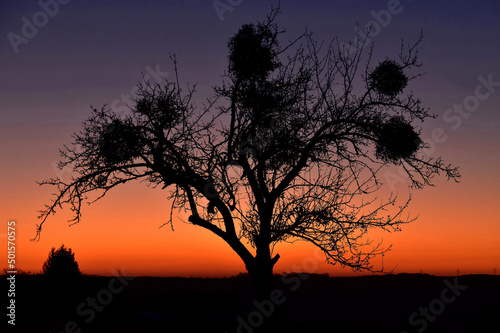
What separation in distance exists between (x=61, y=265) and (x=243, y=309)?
231 inches

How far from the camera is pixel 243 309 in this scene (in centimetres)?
1598

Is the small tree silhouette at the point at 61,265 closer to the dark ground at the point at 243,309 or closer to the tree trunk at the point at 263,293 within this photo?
the dark ground at the point at 243,309

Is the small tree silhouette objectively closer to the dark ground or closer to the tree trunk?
the dark ground

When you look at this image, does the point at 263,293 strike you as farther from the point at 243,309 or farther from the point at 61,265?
the point at 61,265

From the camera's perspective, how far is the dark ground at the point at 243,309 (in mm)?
13953

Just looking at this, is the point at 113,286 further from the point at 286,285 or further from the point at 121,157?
the point at 286,285

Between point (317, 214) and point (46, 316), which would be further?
point (46, 316)

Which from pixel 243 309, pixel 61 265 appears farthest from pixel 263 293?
pixel 61 265

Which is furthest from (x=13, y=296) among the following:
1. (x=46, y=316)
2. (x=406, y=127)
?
(x=406, y=127)

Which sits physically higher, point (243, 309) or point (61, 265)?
point (61, 265)

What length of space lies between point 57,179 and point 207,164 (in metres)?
3.75

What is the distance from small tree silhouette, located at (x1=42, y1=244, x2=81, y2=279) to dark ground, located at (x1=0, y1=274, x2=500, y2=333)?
1.11 ft

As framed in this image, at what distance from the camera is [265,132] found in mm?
12703

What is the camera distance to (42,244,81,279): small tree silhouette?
14.7 metres
